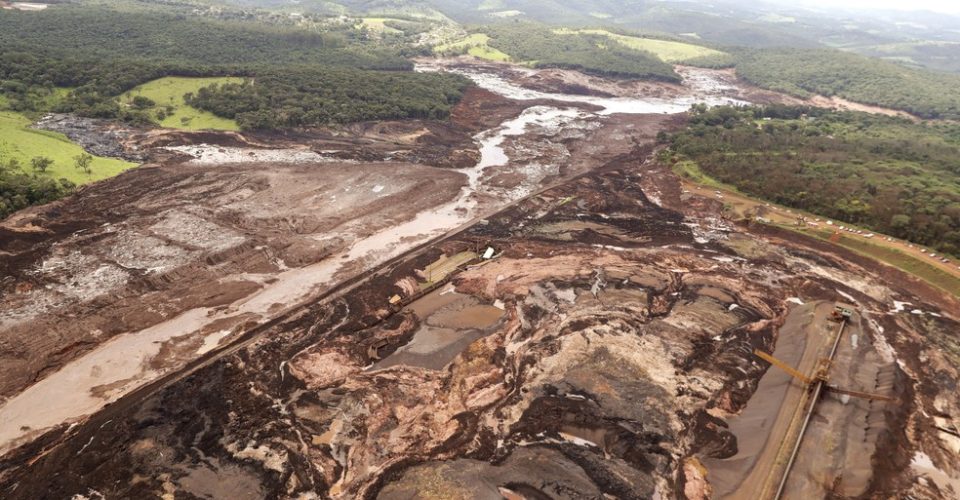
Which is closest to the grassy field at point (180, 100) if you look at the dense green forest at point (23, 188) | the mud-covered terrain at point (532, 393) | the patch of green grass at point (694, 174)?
the dense green forest at point (23, 188)

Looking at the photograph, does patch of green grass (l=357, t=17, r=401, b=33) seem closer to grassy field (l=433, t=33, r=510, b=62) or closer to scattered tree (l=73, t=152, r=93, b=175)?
grassy field (l=433, t=33, r=510, b=62)

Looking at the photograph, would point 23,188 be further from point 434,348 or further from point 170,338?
point 434,348

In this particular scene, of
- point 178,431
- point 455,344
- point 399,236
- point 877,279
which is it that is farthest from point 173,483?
point 877,279

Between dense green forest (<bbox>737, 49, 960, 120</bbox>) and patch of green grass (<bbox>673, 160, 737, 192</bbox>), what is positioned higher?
dense green forest (<bbox>737, 49, 960, 120</bbox>)

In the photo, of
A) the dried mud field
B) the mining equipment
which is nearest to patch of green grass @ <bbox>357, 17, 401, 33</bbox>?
the dried mud field

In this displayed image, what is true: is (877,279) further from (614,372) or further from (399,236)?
(399,236)

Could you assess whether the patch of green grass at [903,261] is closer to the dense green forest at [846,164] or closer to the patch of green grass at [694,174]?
the dense green forest at [846,164]
